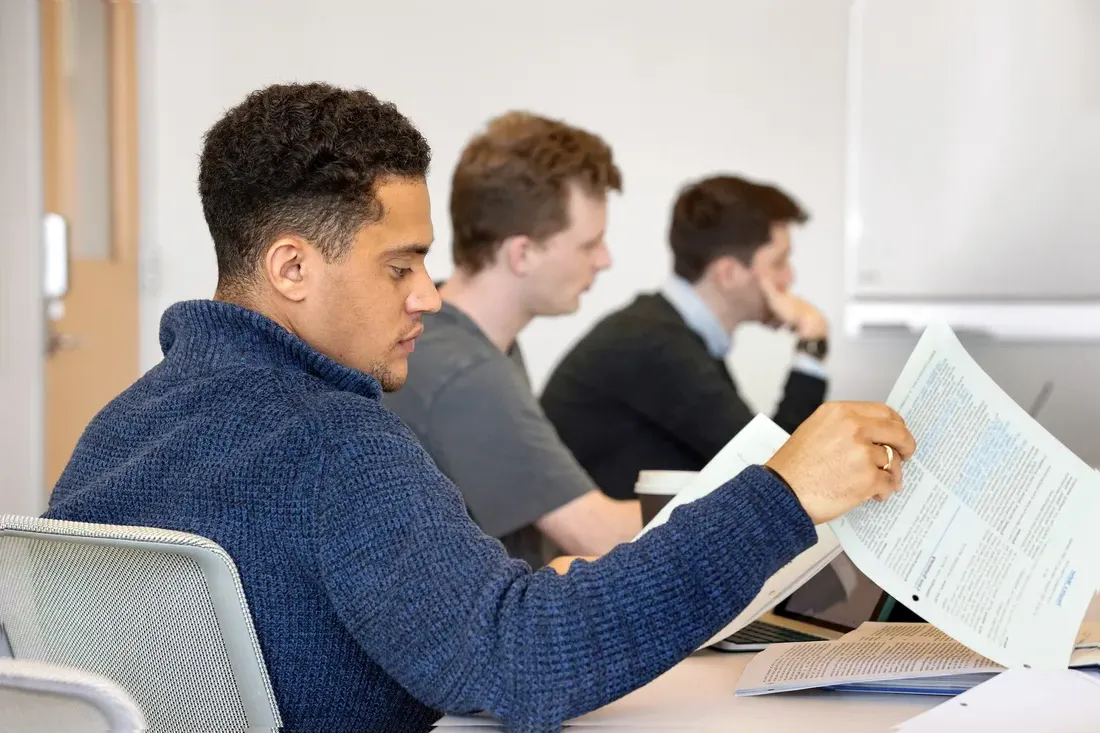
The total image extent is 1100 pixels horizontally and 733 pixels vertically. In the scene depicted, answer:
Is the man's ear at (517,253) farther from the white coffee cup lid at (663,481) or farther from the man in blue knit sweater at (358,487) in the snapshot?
the man in blue knit sweater at (358,487)

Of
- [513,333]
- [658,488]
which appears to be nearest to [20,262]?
[513,333]

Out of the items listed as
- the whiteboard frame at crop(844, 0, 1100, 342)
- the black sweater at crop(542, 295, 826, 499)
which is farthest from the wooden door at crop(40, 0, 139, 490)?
the whiteboard frame at crop(844, 0, 1100, 342)


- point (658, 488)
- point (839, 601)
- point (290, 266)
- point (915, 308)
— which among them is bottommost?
point (915, 308)

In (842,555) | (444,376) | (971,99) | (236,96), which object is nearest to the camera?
(842,555)

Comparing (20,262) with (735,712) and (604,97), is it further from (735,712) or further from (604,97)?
(735,712)

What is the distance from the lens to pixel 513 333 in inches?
79.6

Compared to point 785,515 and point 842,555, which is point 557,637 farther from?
point 842,555

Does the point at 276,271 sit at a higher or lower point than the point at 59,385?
higher

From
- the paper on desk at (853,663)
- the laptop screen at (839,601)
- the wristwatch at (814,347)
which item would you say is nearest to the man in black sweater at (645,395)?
the wristwatch at (814,347)

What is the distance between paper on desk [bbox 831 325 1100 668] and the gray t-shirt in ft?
2.75

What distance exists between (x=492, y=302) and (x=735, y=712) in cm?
120

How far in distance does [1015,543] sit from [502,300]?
1189 mm

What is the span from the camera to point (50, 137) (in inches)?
149

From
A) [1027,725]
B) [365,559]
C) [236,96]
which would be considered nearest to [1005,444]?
[1027,725]
